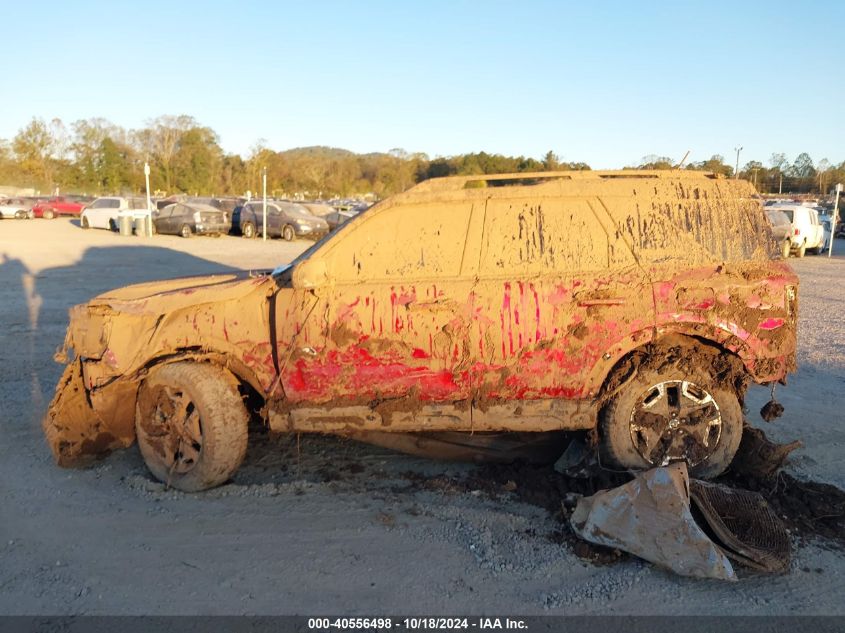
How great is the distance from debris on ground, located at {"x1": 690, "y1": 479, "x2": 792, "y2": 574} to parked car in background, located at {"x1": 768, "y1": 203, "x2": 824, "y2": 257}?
2229 centimetres

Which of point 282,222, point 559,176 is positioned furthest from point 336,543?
point 282,222

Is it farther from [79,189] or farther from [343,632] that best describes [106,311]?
[79,189]

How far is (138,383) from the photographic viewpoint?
4.99 m

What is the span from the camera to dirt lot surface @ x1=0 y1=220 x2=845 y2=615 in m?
3.48

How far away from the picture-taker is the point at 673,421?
4668 millimetres

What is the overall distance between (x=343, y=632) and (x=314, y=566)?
604 mm

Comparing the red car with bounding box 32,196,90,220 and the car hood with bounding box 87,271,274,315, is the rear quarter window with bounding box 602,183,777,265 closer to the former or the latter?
the car hood with bounding box 87,271,274,315

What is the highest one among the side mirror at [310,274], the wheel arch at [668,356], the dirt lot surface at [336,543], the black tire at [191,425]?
the side mirror at [310,274]

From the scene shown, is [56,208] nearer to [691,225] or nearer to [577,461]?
[577,461]

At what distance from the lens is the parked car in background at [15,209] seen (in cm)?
4433

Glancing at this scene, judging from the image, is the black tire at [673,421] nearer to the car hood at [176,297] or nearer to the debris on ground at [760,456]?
the debris on ground at [760,456]

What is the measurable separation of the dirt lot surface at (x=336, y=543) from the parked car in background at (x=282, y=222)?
22834 mm

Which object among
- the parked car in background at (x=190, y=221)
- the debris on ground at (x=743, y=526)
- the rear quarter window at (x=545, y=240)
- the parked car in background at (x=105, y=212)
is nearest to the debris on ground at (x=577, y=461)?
the debris on ground at (x=743, y=526)

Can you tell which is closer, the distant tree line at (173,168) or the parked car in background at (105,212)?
the parked car in background at (105,212)
